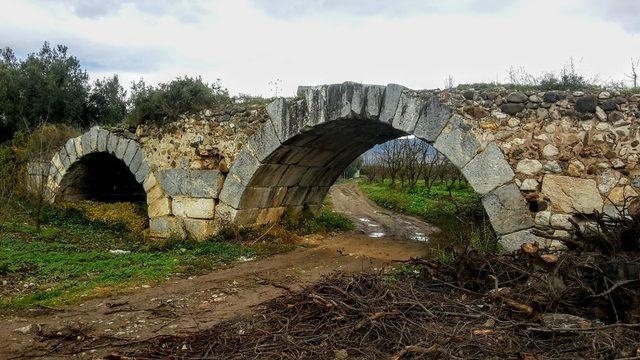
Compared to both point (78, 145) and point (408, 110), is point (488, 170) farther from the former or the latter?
point (78, 145)

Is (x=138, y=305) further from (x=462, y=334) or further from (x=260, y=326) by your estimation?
(x=462, y=334)

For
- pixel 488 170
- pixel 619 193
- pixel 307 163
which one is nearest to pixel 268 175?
pixel 307 163

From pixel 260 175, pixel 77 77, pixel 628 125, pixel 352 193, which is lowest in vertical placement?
pixel 352 193

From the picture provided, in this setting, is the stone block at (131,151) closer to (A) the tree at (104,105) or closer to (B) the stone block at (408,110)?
(B) the stone block at (408,110)

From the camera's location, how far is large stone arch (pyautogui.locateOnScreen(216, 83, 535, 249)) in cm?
713

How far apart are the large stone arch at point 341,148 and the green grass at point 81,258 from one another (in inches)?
46.1

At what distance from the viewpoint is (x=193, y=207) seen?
9.52 m

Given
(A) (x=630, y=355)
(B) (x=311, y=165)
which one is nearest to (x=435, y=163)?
(B) (x=311, y=165)

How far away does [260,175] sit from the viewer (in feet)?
30.5

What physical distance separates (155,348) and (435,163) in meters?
20.5

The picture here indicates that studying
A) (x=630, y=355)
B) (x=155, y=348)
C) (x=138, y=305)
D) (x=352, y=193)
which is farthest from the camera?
(x=352, y=193)

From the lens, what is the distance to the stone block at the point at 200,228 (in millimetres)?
9391

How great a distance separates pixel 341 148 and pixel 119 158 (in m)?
4.20

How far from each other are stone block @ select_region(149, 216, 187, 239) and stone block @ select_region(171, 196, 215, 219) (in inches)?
6.2
